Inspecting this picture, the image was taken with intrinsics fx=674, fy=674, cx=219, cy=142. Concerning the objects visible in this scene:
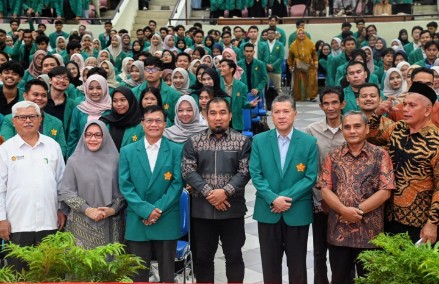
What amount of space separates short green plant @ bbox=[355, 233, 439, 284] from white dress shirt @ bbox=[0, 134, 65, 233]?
2.33m

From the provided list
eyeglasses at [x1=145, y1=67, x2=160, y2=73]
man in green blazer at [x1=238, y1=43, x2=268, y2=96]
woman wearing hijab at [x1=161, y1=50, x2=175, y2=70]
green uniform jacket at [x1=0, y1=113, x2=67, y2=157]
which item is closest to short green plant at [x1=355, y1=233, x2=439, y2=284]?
green uniform jacket at [x1=0, y1=113, x2=67, y2=157]

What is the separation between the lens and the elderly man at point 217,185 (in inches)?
184

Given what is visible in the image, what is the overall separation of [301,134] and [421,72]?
1460mm

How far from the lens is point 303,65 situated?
15.2 meters

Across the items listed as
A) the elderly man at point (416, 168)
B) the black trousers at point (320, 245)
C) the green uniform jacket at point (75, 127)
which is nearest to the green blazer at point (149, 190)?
the black trousers at point (320, 245)

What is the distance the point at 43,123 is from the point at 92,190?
3.92 feet

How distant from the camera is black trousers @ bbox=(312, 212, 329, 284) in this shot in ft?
16.3

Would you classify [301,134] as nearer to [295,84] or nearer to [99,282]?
[99,282]

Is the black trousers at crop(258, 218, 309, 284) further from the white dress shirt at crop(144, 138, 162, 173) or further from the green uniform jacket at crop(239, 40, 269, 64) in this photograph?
the green uniform jacket at crop(239, 40, 269, 64)

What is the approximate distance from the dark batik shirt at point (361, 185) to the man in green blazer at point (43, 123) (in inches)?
94.7

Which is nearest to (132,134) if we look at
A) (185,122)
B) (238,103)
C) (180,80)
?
(185,122)

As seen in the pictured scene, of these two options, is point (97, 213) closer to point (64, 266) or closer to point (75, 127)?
point (64, 266)

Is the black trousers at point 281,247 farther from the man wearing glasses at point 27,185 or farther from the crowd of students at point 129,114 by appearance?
→ the man wearing glasses at point 27,185

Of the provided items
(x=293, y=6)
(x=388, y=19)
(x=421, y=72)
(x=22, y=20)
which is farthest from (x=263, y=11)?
(x=421, y=72)
